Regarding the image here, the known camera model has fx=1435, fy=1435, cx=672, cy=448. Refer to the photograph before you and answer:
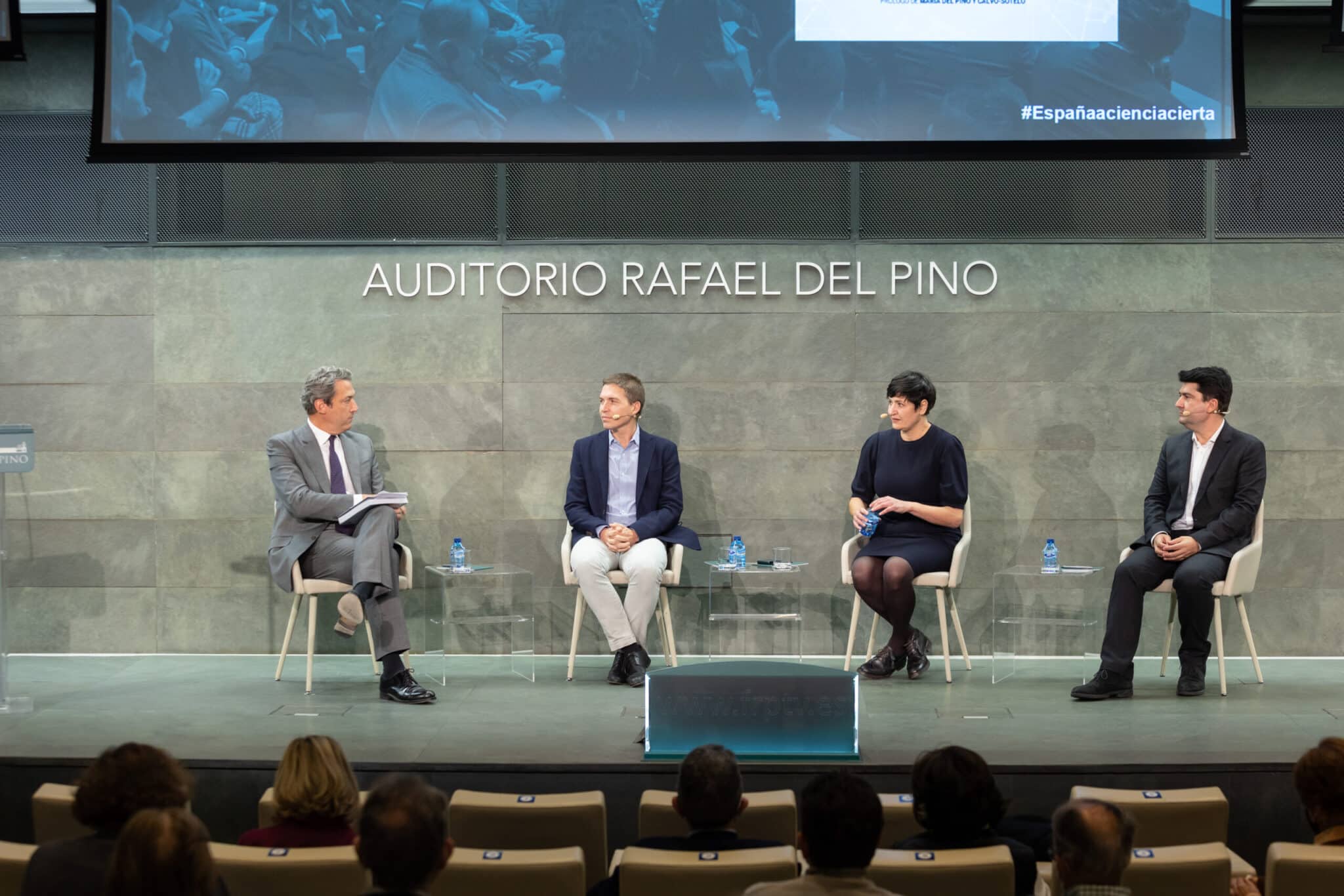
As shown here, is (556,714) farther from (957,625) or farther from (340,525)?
(957,625)

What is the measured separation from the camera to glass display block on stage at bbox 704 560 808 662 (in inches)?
265

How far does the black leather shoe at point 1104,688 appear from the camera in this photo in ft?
18.2

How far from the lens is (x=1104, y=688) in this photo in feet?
18.3

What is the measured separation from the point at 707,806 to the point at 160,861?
1081 mm

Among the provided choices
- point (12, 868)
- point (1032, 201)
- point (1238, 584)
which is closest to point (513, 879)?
point (12, 868)

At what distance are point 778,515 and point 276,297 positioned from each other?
102 inches

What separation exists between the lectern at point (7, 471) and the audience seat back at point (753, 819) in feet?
10.2

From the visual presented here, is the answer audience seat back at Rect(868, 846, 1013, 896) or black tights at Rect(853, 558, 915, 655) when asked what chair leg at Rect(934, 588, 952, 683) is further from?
audience seat back at Rect(868, 846, 1013, 896)

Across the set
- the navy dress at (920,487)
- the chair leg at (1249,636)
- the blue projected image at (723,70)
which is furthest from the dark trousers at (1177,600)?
the blue projected image at (723,70)

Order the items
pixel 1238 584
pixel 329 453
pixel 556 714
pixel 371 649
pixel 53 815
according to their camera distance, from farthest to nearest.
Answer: pixel 371 649, pixel 329 453, pixel 1238 584, pixel 556 714, pixel 53 815

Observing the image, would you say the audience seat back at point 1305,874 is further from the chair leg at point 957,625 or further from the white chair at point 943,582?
the chair leg at point 957,625

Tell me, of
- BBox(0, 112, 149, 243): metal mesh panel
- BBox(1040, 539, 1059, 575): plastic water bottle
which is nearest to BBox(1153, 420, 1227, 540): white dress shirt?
BBox(1040, 539, 1059, 575): plastic water bottle

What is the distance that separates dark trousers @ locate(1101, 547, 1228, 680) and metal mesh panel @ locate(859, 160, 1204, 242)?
176 centimetres

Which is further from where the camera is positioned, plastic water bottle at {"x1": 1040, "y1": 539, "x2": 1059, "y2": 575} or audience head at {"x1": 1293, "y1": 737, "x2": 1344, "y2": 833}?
plastic water bottle at {"x1": 1040, "y1": 539, "x2": 1059, "y2": 575}
